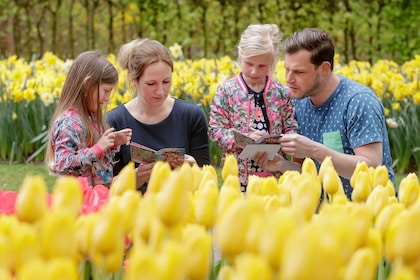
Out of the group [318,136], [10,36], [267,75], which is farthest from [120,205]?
[10,36]

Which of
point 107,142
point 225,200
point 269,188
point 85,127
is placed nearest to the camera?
point 225,200

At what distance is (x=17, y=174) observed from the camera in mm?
6355

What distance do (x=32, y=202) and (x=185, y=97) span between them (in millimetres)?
5473

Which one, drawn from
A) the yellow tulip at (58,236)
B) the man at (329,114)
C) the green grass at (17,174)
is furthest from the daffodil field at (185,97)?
the yellow tulip at (58,236)

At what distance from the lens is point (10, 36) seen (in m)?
13.0

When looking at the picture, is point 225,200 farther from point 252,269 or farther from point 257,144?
point 257,144

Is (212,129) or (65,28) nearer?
(212,129)

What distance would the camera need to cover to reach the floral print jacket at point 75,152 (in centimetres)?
306

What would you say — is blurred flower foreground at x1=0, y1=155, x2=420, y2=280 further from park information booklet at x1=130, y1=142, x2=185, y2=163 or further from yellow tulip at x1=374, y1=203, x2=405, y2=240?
park information booklet at x1=130, y1=142, x2=185, y2=163

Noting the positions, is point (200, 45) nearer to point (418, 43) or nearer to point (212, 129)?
point (418, 43)

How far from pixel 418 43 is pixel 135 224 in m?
9.87

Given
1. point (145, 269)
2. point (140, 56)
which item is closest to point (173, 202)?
point (145, 269)

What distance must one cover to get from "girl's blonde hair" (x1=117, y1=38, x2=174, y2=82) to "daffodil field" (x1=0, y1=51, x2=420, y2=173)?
7.31 ft

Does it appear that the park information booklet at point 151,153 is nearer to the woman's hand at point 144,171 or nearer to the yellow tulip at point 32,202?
the woman's hand at point 144,171
